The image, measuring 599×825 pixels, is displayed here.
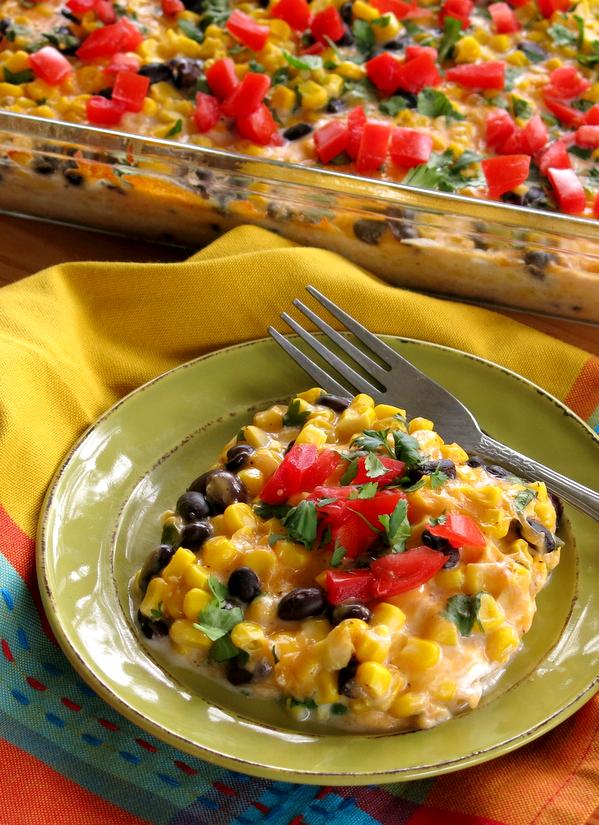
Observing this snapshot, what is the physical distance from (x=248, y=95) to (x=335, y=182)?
743 millimetres

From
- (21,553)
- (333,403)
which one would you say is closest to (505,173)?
(333,403)

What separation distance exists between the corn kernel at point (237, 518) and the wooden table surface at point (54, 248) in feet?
5.28

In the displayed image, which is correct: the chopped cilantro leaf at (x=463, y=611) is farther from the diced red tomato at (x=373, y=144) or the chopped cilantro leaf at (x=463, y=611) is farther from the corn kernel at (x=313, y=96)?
the corn kernel at (x=313, y=96)

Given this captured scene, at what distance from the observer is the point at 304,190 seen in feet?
12.0

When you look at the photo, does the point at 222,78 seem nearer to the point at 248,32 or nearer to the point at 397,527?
the point at 248,32

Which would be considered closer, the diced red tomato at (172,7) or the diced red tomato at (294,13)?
the diced red tomato at (294,13)

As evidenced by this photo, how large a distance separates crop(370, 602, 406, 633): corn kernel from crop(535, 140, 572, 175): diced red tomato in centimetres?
216

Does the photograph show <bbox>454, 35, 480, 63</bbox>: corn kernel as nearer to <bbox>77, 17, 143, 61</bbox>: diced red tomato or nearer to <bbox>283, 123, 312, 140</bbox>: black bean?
<bbox>283, 123, 312, 140</bbox>: black bean

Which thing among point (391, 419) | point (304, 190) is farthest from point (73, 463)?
point (304, 190)

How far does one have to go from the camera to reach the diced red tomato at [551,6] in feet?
15.3

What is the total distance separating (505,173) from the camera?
3.92 meters

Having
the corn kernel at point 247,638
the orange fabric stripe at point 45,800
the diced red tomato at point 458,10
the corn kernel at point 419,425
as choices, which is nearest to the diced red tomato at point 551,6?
the diced red tomato at point 458,10

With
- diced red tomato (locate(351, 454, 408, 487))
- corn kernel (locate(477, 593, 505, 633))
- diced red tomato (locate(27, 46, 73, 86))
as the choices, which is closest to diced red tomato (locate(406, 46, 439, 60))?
diced red tomato (locate(27, 46, 73, 86))

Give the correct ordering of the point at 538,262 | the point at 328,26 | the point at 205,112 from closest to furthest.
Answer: the point at 538,262, the point at 205,112, the point at 328,26
